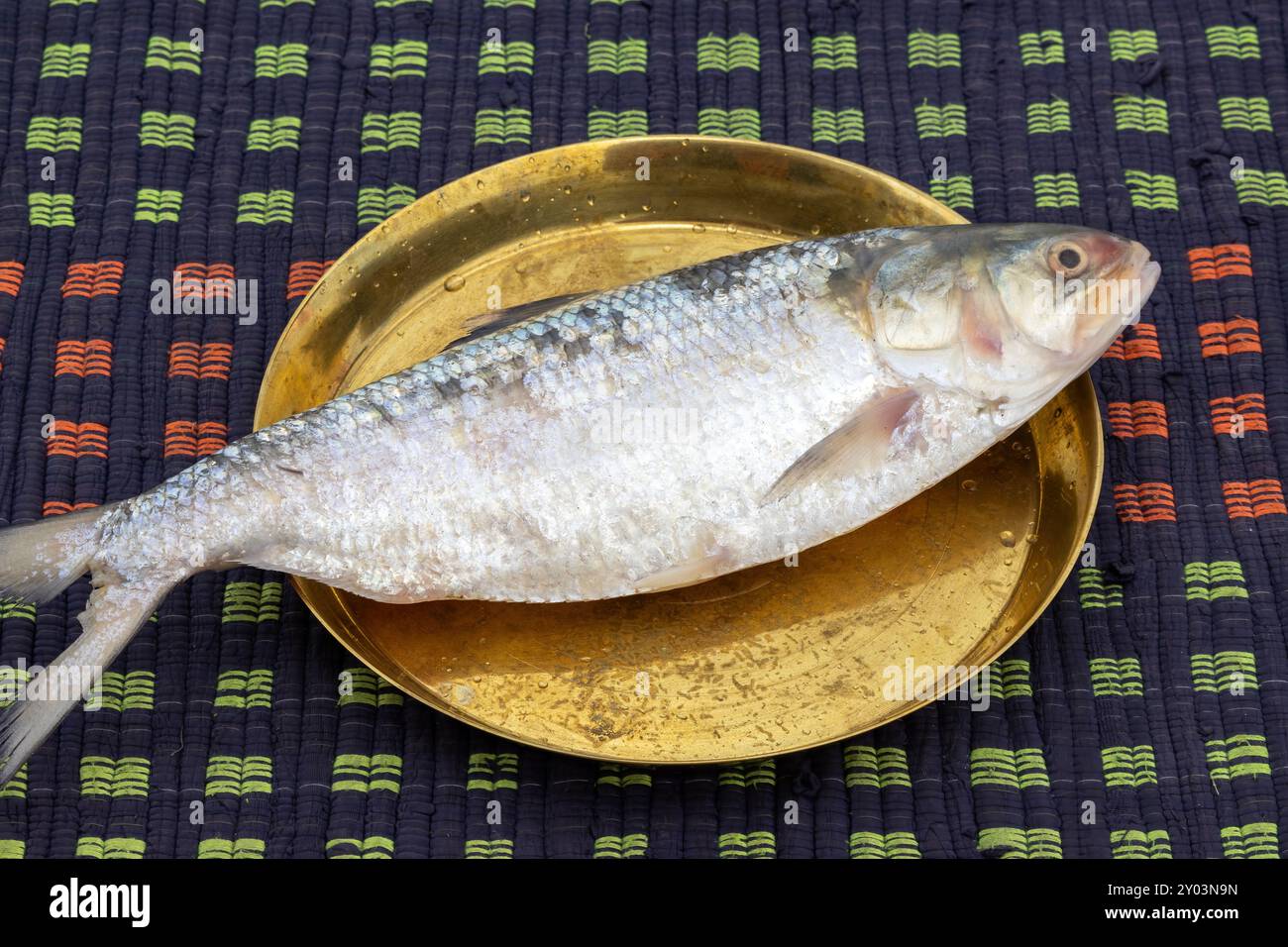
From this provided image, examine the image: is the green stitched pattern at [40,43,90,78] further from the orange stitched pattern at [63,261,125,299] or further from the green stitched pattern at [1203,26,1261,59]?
the green stitched pattern at [1203,26,1261,59]

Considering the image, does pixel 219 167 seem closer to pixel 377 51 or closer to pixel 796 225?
pixel 377 51

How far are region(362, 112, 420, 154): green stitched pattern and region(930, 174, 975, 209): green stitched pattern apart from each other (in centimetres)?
109

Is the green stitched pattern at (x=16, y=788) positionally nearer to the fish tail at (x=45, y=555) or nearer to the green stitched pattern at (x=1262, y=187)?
the fish tail at (x=45, y=555)

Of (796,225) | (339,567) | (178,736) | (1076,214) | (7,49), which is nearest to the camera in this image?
(339,567)

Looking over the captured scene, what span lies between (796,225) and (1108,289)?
70 centimetres

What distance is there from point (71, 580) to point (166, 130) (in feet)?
4.31

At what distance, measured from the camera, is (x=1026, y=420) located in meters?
2.76

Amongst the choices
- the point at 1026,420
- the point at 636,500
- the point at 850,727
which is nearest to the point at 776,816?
the point at 850,727

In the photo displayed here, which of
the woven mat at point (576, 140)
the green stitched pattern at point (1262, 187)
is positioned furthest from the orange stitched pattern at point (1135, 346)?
the green stitched pattern at point (1262, 187)

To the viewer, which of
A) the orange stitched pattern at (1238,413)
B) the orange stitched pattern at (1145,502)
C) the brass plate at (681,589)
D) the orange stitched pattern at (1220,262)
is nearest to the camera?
the brass plate at (681,589)

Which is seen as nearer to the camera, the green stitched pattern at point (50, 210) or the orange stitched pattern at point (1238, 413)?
the orange stitched pattern at point (1238, 413)

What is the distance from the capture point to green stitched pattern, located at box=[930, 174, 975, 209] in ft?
11.0

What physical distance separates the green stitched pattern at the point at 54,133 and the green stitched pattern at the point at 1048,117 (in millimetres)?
2008

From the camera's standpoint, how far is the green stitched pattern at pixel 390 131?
135 inches
